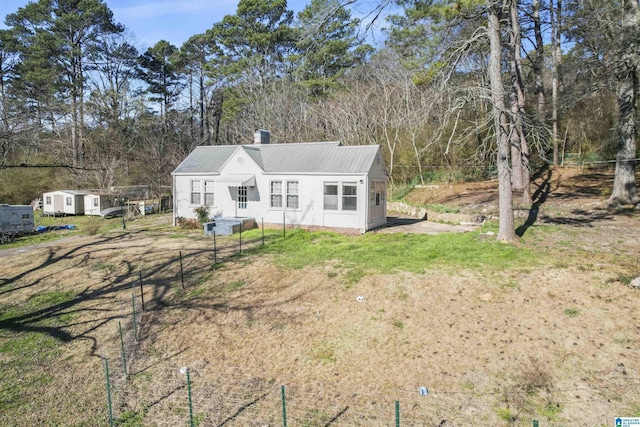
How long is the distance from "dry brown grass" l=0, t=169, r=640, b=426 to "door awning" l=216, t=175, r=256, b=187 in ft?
22.4

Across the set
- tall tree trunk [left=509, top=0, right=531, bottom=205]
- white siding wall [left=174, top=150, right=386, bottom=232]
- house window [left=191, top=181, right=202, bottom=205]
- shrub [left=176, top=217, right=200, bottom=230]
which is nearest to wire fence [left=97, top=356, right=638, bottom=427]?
white siding wall [left=174, top=150, right=386, bottom=232]

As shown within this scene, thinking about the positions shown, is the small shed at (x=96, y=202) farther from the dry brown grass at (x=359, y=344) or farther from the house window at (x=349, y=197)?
the house window at (x=349, y=197)

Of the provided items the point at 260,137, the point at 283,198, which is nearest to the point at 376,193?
the point at 283,198

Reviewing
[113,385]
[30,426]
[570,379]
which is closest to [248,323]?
[113,385]

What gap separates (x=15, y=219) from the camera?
1956 centimetres

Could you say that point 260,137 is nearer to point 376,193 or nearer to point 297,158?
point 297,158

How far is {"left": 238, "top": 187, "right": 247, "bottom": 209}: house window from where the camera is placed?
18.1 metres

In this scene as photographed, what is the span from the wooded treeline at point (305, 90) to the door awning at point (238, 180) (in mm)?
5237

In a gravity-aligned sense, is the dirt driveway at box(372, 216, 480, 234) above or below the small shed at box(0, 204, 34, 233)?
below

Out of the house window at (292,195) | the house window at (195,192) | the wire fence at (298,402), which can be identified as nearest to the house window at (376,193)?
the house window at (292,195)

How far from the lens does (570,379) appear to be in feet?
18.8

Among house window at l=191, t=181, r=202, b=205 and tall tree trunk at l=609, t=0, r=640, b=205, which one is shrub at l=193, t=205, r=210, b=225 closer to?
house window at l=191, t=181, r=202, b=205

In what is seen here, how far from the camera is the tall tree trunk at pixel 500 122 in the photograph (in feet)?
34.5

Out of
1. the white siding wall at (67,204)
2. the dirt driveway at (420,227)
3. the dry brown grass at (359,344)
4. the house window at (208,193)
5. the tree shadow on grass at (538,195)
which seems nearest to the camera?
the dry brown grass at (359,344)
